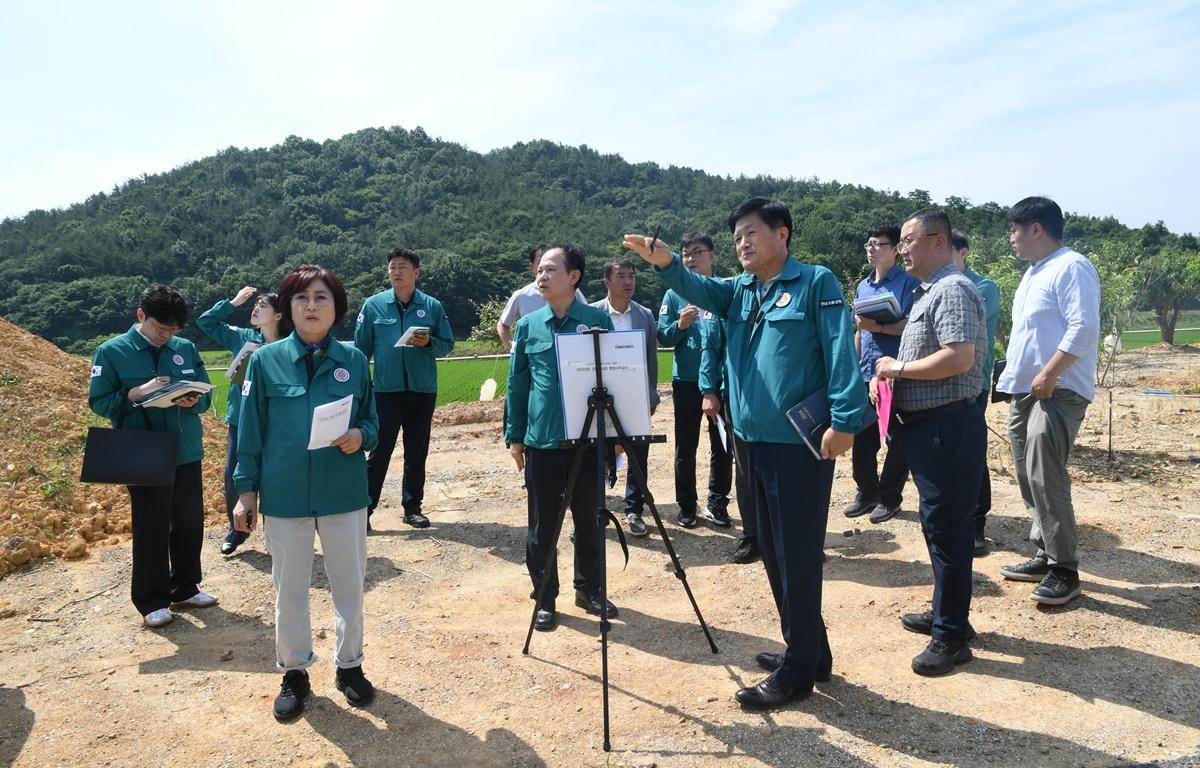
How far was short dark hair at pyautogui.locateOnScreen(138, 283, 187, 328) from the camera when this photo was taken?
4.45 m

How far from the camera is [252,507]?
3.35m

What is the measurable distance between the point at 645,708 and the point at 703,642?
807mm

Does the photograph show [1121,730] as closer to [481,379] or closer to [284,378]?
[284,378]

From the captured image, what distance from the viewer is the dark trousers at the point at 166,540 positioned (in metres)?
4.44

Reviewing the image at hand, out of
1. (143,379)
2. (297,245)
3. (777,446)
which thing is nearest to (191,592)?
(143,379)

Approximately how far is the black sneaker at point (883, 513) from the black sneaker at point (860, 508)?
0.10 meters

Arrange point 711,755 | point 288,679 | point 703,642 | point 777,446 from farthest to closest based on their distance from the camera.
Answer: point 703,642 → point 288,679 → point 777,446 → point 711,755

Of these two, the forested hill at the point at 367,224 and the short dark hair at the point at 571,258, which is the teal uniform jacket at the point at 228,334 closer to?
the short dark hair at the point at 571,258

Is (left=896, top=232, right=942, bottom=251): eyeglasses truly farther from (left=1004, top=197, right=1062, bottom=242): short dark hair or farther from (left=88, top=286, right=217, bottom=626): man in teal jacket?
(left=88, top=286, right=217, bottom=626): man in teal jacket

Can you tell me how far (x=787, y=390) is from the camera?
10.5 ft

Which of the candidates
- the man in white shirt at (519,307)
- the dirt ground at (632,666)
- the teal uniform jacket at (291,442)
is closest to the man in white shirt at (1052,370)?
the dirt ground at (632,666)

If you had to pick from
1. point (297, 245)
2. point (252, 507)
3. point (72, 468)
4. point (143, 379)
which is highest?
point (297, 245)

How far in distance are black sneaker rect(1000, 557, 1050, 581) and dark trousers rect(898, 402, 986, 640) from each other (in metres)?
1.31

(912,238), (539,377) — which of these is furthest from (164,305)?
(912,238)
